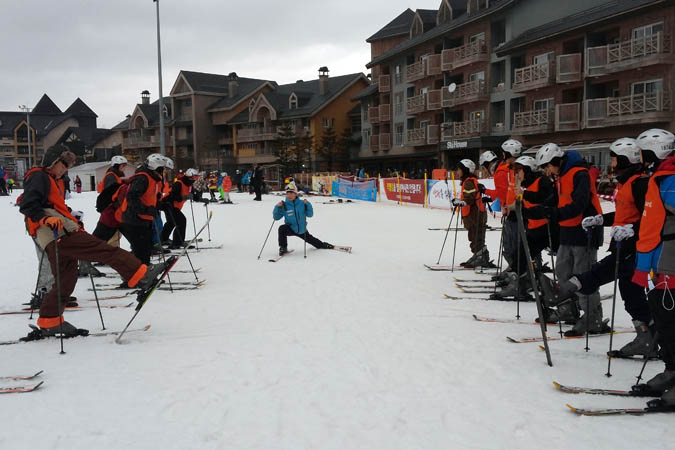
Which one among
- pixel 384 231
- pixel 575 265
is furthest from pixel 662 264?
pixel 384 231

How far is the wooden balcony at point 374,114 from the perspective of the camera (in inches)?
1734

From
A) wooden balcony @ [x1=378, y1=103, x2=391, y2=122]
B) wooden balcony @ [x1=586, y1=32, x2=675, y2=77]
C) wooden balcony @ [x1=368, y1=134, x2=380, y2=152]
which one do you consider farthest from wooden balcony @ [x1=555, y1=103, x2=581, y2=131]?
wooden balcony @ [x1=368, y1=134, x2=380, y2=152]

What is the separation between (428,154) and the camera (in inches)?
1529

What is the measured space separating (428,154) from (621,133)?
16.1m

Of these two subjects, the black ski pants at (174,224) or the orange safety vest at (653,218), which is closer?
Answer: the orange safety vest at (653,218)

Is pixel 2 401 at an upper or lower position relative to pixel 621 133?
lower

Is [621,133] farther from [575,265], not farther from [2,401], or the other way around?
[2,401]

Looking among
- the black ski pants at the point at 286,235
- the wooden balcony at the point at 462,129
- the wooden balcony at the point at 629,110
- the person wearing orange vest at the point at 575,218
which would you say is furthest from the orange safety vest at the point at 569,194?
the wooden balcony at the point at 462,129

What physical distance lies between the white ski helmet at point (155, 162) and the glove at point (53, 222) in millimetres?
3199

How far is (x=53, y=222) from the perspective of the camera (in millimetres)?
4781

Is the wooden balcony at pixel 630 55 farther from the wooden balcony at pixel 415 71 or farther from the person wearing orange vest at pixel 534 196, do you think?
the person wearing orange vest at pixel 534 196

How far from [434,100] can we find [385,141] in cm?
749

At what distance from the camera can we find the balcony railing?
3775 cm

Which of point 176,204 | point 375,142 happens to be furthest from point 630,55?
point 375,142
